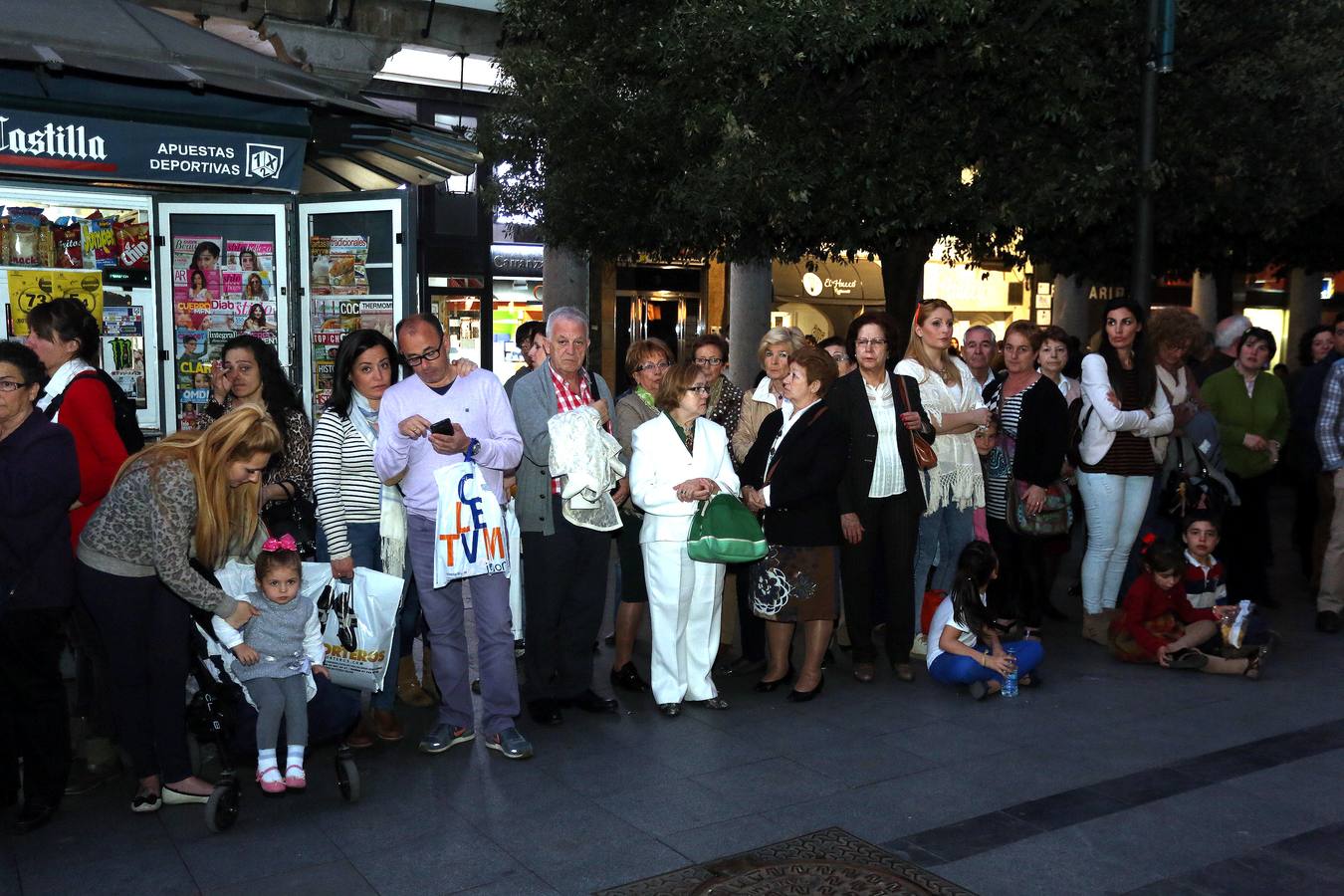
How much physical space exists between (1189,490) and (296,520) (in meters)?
5.61

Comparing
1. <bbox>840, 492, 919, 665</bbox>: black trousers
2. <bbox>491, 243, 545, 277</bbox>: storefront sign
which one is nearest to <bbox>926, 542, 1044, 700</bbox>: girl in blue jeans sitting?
<bbox>840, 492, 919, 665</bbox>: black trousers

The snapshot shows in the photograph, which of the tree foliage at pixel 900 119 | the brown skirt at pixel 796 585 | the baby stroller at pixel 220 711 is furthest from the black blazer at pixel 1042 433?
the baby stroller at pixel 220 711

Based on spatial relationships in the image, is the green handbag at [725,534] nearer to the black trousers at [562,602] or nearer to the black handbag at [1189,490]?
the black trousers at [562,602]

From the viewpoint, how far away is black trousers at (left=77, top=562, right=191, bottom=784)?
15.4ft

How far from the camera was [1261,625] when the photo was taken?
276 inches

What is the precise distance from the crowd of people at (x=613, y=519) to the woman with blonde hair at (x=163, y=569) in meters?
0.01

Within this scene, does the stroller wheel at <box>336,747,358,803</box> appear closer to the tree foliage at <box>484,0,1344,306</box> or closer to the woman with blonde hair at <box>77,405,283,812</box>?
the woman with blonde hair at <box>77,405,283,812</box>

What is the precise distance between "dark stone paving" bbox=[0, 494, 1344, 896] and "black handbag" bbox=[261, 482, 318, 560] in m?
1.04

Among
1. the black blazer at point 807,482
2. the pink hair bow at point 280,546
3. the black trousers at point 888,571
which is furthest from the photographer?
the black trousers at point 888,571

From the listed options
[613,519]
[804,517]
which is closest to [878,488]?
[804,517]

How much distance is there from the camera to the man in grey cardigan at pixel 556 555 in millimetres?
5926

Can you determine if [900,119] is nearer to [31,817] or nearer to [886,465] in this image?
[886,465]

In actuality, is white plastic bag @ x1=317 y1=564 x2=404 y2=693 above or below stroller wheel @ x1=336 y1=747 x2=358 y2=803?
above

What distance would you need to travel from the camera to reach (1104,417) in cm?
730
